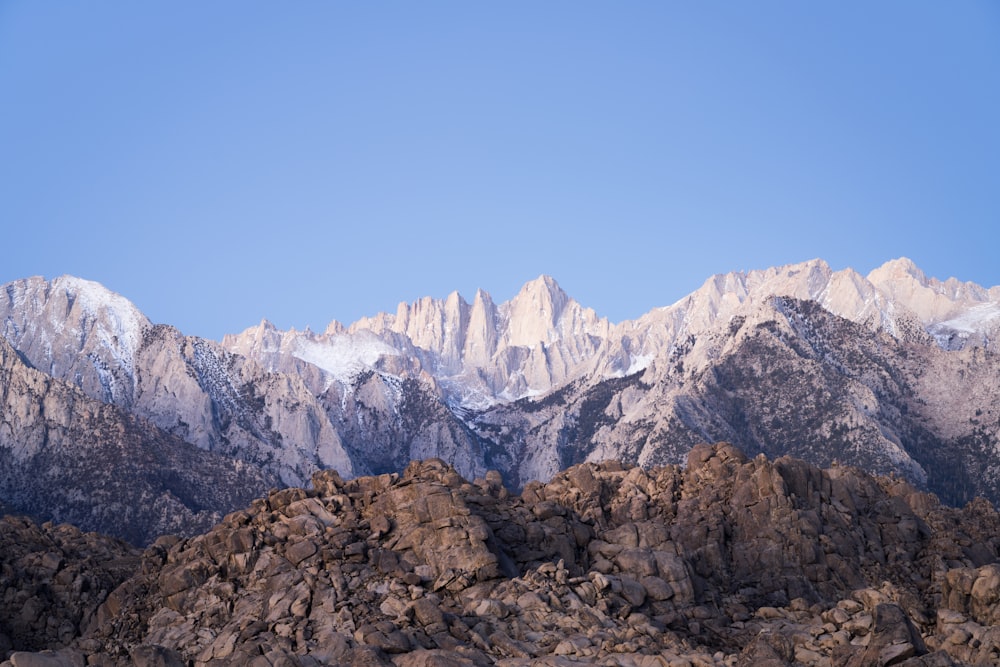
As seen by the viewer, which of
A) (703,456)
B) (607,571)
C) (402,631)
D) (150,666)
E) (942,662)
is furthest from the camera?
(703,456)

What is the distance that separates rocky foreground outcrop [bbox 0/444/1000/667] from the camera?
249 ft

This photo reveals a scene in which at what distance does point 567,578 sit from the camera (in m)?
86.3

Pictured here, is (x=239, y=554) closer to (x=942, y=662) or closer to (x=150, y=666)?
(x=150, y=666)

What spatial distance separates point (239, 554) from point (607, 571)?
81.0ft

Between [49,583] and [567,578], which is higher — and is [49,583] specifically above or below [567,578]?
above

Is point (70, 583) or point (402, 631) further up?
point (70, 583)

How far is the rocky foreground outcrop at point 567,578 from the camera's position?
75.8 metres

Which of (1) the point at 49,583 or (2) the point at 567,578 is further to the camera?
(1) the point at 49,583

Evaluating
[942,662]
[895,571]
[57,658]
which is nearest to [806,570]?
[895,571]

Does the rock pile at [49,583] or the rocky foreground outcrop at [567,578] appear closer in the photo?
the rocky foreground outcrop at [567,578]

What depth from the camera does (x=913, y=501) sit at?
115m

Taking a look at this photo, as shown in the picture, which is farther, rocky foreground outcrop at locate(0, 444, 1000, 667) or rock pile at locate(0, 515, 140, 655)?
rock pile at locate(0, 515, 140, 655)

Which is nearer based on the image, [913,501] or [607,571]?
[607,571]

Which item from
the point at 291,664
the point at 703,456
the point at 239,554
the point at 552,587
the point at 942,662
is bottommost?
the point at 942,662
